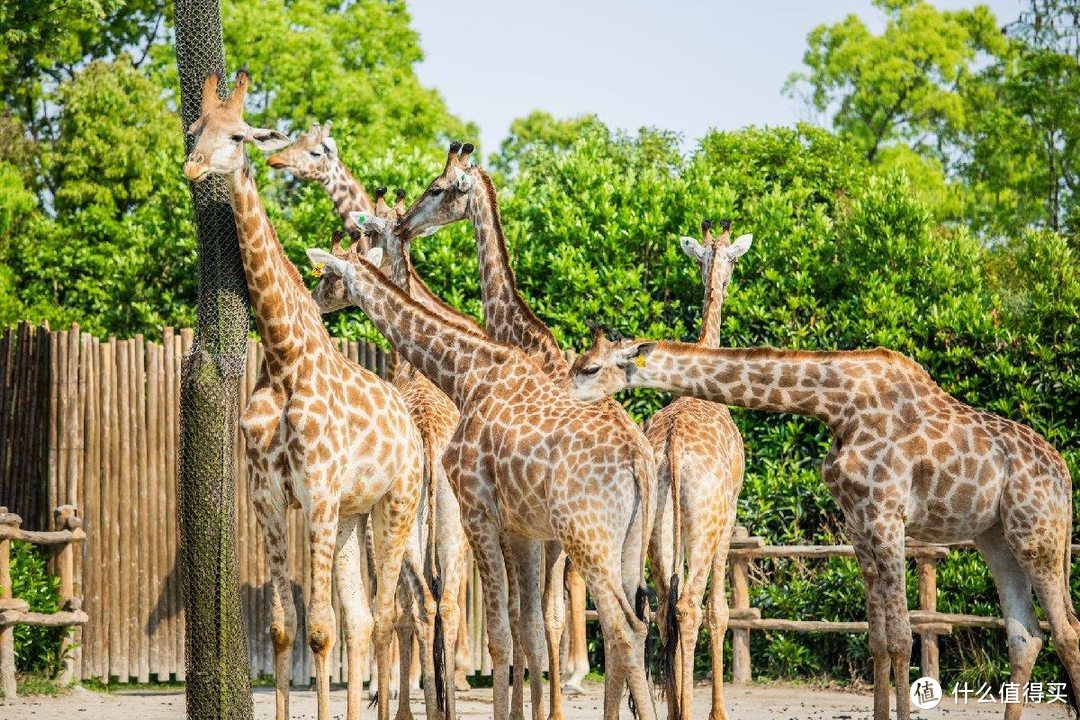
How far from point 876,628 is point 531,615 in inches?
74.4

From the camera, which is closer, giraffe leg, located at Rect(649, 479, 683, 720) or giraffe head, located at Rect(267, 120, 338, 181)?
giraffe leg, located at Rect(649, 479, 683, 720)

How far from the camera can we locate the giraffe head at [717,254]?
991 centimetres

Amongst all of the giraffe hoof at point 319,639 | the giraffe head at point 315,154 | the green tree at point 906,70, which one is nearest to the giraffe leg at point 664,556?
the giraffe hoof at point 319,639

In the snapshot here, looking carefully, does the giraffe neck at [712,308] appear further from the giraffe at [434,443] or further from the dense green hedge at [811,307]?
the giraffe at [434,443]

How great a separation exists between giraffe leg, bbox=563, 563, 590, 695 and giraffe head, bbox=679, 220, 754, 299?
2374mm

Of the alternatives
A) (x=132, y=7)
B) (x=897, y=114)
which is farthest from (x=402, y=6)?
(x=897, y=114)

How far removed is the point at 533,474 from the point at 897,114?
28390 millimetres

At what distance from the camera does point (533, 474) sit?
7289 mm

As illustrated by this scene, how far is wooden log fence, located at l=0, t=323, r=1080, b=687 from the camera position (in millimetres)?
10469

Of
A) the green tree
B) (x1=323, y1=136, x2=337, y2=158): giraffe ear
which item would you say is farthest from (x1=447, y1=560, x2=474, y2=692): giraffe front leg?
the green tree

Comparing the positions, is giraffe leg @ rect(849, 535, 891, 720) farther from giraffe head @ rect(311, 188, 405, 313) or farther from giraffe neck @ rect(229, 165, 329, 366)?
giraffe head @ rect(311, 188, 405, 313)

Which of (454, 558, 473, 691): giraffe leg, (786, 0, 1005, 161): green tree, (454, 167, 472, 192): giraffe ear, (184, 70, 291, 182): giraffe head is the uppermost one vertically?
(786, 0, 1005, 161): green tree

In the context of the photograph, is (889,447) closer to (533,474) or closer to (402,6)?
(533,474)

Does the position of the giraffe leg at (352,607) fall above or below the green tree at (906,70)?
below
